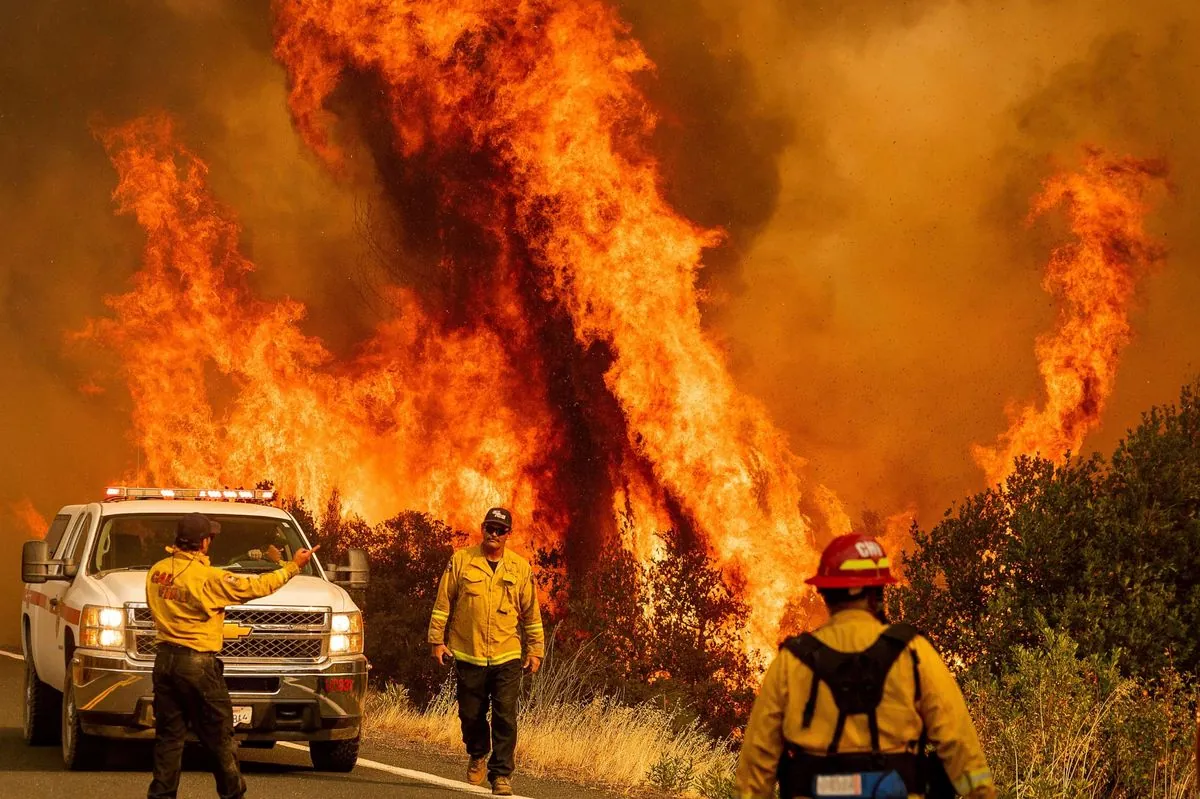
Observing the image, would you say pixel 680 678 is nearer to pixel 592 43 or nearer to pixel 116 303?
pixel 592 43

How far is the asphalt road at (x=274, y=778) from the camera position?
36.0ft

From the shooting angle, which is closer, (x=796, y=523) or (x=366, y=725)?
(x=366, y=725)

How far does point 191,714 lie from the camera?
8938 mm

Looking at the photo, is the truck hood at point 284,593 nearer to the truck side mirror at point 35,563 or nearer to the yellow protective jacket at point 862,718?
the truck side mirror at point 35,563

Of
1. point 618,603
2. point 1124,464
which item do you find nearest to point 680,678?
point 618,603

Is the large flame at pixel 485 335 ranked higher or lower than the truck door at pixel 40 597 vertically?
higher

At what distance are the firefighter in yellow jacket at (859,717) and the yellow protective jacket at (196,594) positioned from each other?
4319 millimetres

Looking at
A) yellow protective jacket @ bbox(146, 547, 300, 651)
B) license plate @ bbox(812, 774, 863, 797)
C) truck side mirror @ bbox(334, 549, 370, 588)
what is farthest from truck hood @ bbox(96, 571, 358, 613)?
license plate @ bbox(812, 774, 863, 797)

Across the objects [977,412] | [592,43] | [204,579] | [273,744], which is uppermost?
[592,43]

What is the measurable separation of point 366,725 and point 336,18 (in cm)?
2951

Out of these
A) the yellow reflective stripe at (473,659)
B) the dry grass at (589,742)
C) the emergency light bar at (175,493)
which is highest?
the emergency light bar at (175,493)

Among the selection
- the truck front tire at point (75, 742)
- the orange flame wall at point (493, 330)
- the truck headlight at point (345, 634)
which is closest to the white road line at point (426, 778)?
the truck headlight at point (345, 634)

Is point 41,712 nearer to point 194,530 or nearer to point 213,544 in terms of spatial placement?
point 213,544

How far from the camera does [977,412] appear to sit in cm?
4966
